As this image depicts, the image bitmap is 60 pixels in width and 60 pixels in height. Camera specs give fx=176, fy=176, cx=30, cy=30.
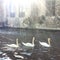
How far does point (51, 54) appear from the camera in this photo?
1.64 meters

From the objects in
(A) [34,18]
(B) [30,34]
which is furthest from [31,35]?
(A) [34,18]

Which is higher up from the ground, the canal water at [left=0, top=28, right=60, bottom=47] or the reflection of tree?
the reflection of tree

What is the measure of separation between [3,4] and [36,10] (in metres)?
0.32

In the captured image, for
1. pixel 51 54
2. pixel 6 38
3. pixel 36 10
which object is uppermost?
pixel 36 10

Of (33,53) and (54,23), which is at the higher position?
(54,23)

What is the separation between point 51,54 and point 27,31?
313 mm

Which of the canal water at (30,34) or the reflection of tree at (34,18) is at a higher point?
the reflection of tree at (34,18)

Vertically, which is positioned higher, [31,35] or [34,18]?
[34,18]

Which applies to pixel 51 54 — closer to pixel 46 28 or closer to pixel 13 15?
pixel 46 28

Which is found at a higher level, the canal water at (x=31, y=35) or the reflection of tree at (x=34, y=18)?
the reflection of tree at (x=34, y=18)

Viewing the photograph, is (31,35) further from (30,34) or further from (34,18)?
(34,18)

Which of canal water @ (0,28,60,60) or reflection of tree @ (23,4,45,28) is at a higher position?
reflection of tree @ (23,4,45,28)

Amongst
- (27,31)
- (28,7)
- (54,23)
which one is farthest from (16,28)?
(54,23)

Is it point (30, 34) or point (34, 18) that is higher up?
point (34, 18)
